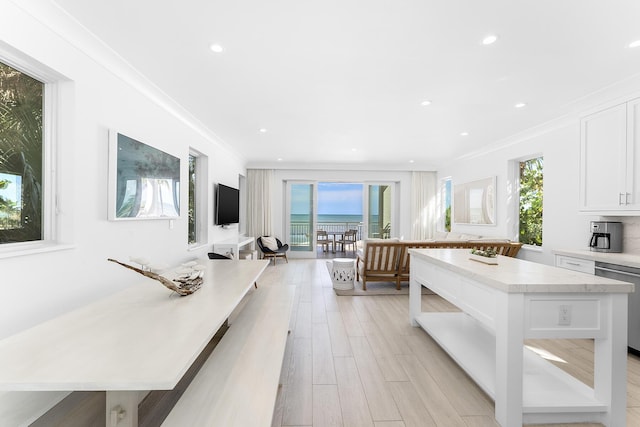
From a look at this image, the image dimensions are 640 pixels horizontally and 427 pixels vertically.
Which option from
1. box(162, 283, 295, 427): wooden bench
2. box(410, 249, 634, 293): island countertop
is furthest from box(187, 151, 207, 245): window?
box(410, 249, 634, 293): island countertop

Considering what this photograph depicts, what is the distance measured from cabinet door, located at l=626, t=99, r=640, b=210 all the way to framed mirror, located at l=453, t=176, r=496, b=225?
266cm

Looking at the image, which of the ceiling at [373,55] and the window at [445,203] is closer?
the ceiling at [373,55]

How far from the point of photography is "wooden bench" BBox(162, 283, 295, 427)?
3.72 feet

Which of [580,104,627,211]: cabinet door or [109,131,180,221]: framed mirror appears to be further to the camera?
[580,104,627,211]: cabinet door

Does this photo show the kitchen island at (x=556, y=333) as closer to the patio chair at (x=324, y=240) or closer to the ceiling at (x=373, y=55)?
the ceiling at (x=373, y=55)

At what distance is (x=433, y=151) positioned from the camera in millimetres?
6078

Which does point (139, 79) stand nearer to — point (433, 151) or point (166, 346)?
point (166, 346)

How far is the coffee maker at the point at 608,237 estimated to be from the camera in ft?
10.6

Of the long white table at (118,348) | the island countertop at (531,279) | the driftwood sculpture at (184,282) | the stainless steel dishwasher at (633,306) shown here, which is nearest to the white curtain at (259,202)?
the driftwood sculpture at (184,282)

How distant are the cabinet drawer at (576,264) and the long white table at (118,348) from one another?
3400mm

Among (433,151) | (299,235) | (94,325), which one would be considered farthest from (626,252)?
Answer: (299,235)

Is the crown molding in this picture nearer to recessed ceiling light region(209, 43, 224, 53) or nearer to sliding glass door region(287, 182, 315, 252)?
recessed ceiling light region(209, 43, 224, 53)

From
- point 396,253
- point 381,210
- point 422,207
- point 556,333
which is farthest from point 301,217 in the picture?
point 556,333

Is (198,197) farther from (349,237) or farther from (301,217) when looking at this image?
(349,237)
